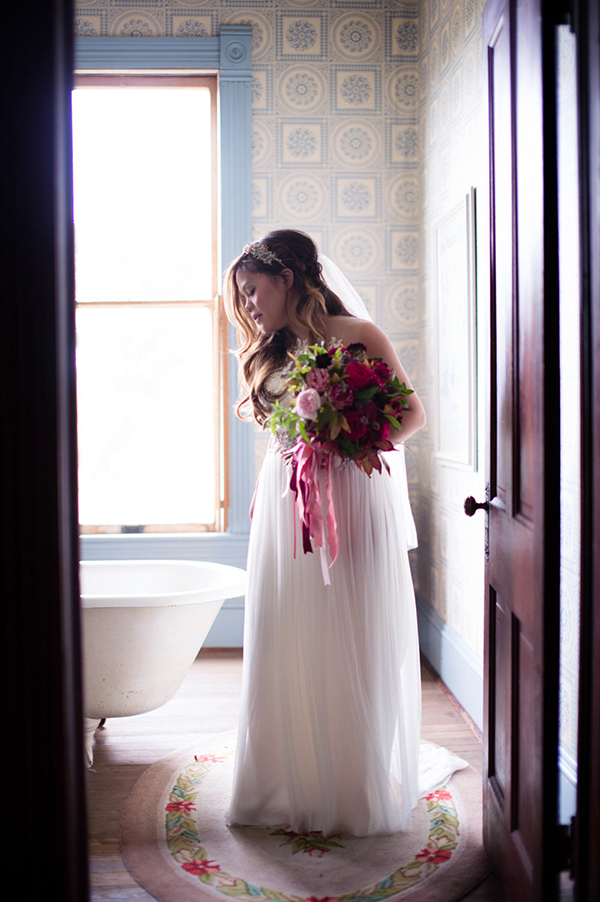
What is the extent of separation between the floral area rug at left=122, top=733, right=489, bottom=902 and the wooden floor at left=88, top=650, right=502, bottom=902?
0.05 metres


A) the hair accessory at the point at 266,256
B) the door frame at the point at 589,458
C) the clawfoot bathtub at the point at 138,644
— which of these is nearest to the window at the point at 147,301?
the clawfoot bathtub at the point at 138,644

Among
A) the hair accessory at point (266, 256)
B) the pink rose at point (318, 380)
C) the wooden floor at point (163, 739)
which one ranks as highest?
the hair accessory at point (266, 256)

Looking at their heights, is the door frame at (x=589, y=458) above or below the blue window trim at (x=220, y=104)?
below

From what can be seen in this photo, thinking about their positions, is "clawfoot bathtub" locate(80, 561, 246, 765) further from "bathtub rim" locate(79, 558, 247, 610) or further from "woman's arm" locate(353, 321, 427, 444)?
"woman's arm" locate(353, 321, 427, 444)

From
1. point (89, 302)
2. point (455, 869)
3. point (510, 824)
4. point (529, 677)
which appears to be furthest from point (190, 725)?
point (89, 302)

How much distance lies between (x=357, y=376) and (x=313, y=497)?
371 mm

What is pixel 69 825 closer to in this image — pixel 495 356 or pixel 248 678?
pixel 248 678

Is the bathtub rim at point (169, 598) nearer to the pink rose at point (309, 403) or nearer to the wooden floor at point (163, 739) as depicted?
the wooden floor at point (163, 739)

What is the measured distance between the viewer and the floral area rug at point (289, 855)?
72.6 inches

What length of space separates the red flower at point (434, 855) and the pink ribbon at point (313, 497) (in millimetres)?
833

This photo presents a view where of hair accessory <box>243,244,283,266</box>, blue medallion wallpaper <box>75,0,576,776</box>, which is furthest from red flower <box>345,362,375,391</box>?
blue medallion wallpaper <box>75,0,576,776</box>

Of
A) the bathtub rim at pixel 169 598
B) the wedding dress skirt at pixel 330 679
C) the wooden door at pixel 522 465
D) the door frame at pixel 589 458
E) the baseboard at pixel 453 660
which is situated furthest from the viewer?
the baseboard at pixel 453 660

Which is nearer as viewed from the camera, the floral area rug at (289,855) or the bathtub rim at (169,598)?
the floral area rug at (289,855)

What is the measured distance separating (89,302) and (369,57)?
2.18 m
